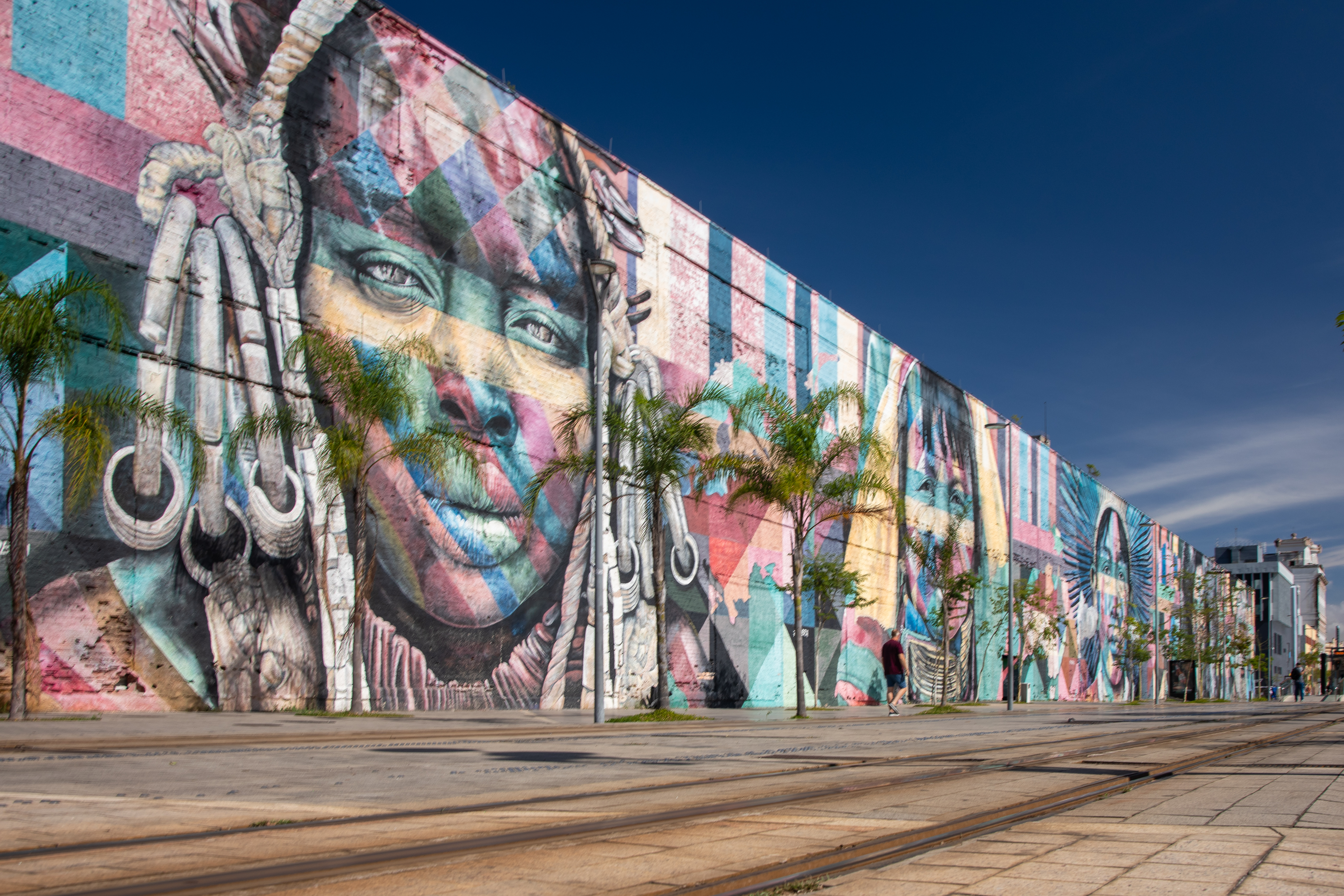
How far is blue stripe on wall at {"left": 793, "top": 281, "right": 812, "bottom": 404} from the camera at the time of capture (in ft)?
140

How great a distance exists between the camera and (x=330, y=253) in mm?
23234

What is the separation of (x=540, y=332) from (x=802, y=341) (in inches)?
653

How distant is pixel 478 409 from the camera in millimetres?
26641

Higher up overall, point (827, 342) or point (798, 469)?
point (827, 342)

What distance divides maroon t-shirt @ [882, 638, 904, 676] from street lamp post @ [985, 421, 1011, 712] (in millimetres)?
8373

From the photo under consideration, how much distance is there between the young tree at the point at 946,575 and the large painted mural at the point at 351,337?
553 cm

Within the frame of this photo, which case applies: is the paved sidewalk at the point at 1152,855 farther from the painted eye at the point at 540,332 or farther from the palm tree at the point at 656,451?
the painted eye at the point at 540,332

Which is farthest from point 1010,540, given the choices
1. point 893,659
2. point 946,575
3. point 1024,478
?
point 893,659

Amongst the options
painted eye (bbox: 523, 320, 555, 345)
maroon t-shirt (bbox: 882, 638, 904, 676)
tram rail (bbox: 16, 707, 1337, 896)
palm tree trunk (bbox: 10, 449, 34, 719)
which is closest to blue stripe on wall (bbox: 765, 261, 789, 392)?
painted eye (bbox: 523, 320, 555, 345)

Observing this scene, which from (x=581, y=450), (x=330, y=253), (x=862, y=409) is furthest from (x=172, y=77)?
(x=862, y=409)

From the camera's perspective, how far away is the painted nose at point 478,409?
25.8 meters

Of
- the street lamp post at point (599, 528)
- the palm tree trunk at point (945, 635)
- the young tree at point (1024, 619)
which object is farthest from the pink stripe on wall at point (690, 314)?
the young tree at point (1024, 619)

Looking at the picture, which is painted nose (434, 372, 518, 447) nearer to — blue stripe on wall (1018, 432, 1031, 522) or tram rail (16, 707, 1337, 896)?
tram rail (16, 707, 1337, 896)

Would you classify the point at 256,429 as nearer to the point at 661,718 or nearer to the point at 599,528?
the point at 599,528
